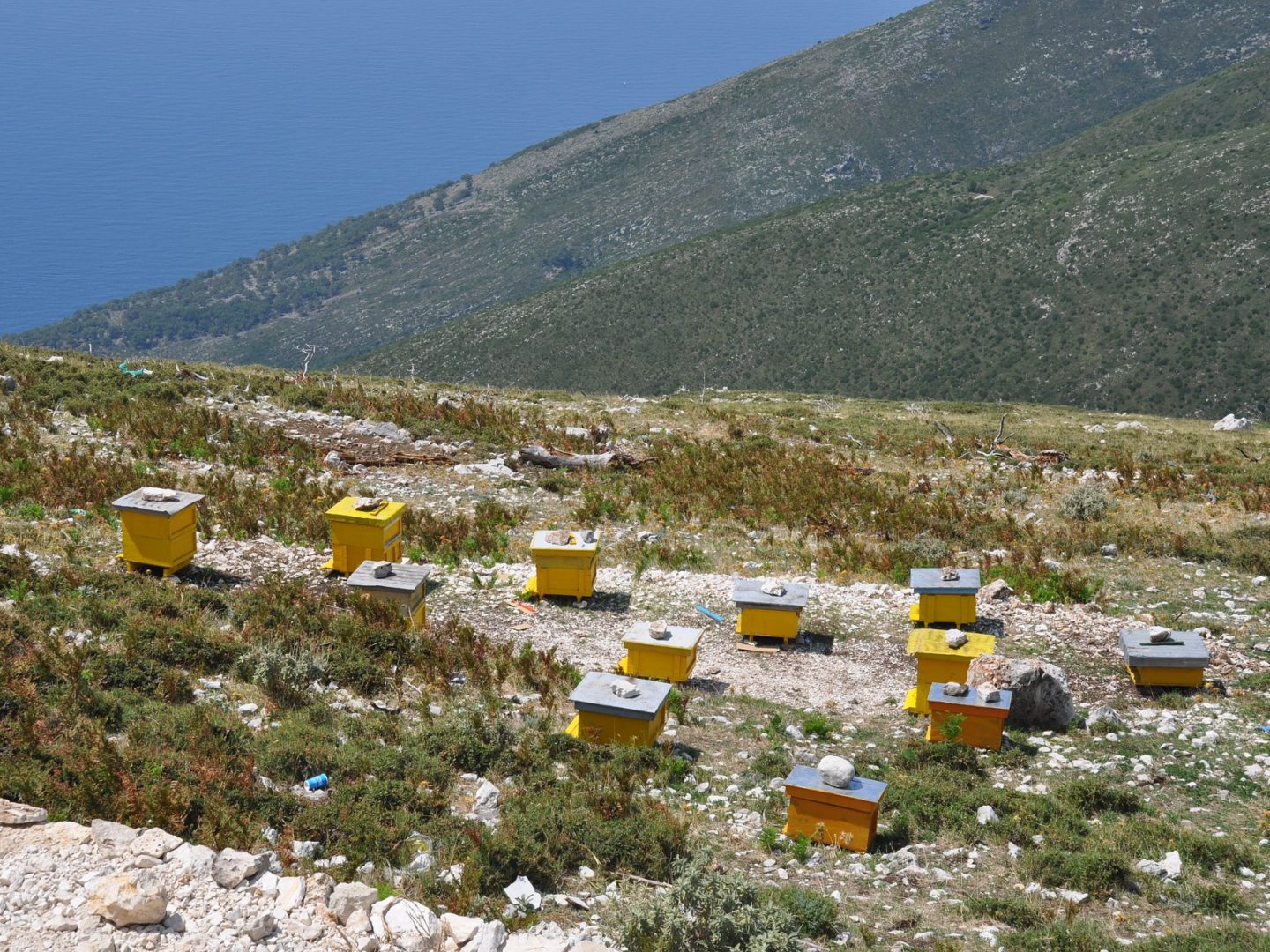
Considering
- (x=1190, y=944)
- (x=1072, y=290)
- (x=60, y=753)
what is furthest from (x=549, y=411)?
(x=1072, y=290)

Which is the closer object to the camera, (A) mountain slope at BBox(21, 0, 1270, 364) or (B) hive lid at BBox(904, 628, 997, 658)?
(B) hive lid at BBox(904, 628, 997, 658)

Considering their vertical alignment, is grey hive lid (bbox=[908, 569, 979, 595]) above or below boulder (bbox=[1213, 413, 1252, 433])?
above

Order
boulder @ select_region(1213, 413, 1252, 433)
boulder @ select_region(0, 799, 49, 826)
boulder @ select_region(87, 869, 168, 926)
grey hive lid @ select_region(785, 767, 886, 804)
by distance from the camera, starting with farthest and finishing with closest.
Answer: boulder @ select_region(1213, 413, 1252, 433), grey hive lid @ select_region(785, 767, 886, 804), boulder @ select_region(0, 799, 49, 826), boulder @ select_region(87, 869, 168, 926)

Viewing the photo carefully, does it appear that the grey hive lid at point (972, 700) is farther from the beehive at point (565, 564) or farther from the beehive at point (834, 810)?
the beehive at point (565, 564)

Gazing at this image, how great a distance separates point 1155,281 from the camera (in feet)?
299

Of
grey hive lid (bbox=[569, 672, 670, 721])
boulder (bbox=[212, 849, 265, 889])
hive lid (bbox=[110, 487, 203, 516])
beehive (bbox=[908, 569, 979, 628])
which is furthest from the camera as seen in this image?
beehive (bbox=[908, 569, 979, 628])

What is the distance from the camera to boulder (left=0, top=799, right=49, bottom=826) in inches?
311

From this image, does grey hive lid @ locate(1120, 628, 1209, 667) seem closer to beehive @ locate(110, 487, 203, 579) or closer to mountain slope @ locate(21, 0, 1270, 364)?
beehive @ locate(110, 487, 203, 579)

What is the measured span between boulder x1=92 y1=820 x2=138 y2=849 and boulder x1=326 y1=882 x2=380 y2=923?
157 centimetres

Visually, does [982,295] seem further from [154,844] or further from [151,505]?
[154,844]

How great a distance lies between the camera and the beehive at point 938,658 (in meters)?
12.5

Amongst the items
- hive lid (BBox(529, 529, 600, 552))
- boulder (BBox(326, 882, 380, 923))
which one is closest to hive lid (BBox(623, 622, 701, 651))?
hive lid (BBox(529, 529, 600, 552))

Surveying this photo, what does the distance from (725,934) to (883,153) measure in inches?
7413

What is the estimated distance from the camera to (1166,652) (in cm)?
1316
